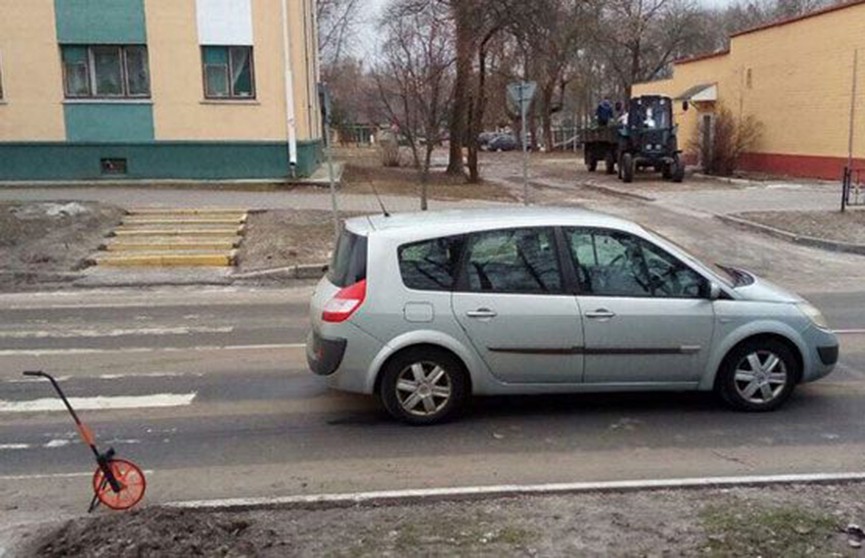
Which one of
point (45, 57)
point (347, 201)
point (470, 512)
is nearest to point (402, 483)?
point (470, 512)

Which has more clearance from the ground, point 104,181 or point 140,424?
point 104,181

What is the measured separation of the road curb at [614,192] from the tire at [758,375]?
648 inches

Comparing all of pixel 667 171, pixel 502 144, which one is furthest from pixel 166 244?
pixel 502 144

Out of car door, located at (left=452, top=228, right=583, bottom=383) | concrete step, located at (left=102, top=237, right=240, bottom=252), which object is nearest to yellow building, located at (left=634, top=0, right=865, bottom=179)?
concrete step, located at (left=102, top=237, right=240, bottom=252)

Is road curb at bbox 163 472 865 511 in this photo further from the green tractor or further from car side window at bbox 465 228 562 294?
the green tractor

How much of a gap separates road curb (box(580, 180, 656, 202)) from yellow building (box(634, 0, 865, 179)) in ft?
22.5

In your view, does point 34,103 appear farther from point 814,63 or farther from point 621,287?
point 814,63

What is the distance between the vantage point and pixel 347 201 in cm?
1931

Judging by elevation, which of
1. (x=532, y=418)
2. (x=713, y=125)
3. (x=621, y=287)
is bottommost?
(x=532, y=418)

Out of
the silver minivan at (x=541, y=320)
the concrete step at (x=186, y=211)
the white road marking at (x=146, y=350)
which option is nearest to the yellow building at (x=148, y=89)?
the concrete step at (x=186, y=211)

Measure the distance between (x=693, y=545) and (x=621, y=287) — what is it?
227 centimetres

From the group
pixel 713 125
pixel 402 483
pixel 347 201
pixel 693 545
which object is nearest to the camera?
pixel 693 545

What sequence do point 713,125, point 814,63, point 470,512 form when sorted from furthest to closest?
point 713,125 → point 814,63 → point 470,512

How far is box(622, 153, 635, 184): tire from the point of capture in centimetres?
2656
